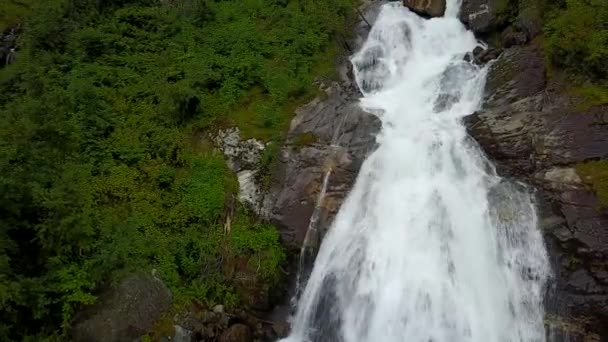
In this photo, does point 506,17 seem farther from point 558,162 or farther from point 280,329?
point 280,329

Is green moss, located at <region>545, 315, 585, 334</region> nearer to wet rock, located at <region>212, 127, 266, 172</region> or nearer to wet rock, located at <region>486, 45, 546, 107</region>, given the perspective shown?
wet rock, located at <region>486, 45, 546, 107</region>

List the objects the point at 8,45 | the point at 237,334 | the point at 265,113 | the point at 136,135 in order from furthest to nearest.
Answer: the point at 8,45 → the point at 265,113 → the point at 136,135 → the point at 237,334

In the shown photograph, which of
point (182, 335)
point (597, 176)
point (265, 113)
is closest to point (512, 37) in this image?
point (597, 176)

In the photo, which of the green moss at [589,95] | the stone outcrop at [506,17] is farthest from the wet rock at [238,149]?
the stone outcrop at [506,17]

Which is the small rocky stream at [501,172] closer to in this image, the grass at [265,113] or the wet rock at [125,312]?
the wet rock at [125,312]

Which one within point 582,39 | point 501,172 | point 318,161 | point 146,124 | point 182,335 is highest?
point 582,39

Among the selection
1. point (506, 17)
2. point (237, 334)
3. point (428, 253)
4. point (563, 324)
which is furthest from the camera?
point (506, 17)
